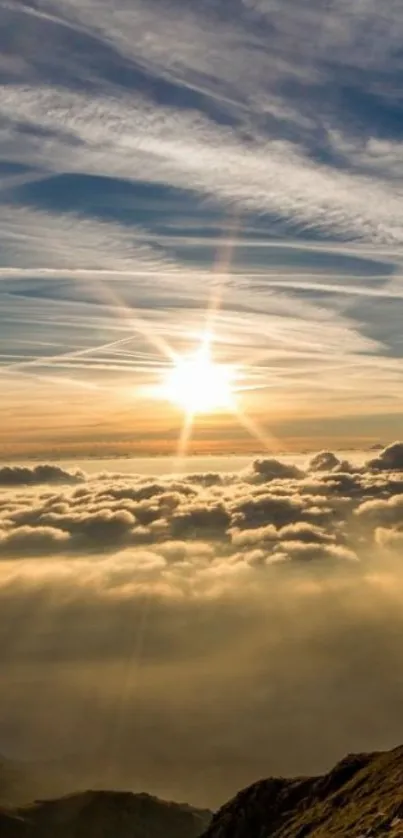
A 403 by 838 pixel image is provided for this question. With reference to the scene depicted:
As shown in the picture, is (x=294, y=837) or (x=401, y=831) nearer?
(x=401, y=831)

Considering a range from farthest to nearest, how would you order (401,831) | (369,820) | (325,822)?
(325,822)
(369,820)
(401,831)

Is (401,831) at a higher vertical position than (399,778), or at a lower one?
lower

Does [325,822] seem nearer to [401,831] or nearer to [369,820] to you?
[369,820]

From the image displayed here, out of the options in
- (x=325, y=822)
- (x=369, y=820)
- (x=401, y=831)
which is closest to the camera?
(x=401, y=831)

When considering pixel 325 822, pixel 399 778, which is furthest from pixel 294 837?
pixel 399 778

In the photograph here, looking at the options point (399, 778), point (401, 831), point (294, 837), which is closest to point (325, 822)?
point (294, 837)

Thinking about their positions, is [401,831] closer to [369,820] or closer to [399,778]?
[369,820]

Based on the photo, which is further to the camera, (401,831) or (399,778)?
(399,778)

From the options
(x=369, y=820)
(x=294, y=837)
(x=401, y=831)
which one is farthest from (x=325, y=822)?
(x=401, y=831)
